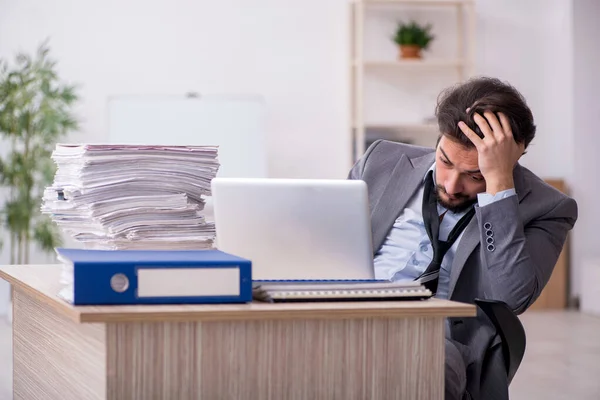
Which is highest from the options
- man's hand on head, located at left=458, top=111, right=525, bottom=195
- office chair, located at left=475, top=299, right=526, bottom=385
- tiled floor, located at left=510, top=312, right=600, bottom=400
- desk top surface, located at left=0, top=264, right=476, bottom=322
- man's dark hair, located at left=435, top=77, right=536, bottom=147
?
man's dark hair, located at left=435, top=77, right=536, bottom=147

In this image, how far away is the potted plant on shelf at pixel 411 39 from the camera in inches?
243

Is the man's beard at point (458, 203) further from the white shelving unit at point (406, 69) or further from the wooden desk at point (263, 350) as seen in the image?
the white shelving unit at point (406, 69)

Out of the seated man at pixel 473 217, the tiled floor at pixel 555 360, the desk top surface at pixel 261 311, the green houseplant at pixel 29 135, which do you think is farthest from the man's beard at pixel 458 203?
the green houseplant at pixel 29 135

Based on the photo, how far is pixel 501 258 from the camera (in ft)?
6.63

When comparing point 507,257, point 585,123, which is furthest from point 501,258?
point 585,123

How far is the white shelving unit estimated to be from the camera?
20.7ft

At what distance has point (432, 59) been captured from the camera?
20.7ft

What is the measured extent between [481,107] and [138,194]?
0.83m

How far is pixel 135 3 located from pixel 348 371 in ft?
16.2

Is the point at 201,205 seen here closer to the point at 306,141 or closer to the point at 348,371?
the point at 348,371

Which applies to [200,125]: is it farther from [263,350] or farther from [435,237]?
[263,350]

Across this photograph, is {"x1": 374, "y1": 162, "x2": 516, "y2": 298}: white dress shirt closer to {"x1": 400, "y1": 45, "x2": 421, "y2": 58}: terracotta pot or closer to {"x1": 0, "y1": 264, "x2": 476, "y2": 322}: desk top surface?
{"x1": 0, "y1": 264, "x2": 476, "y2": 322}: desk top surface

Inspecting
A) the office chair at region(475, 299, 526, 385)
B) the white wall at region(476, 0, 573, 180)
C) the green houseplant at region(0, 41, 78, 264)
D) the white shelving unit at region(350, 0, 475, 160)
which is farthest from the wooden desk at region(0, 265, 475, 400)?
the white wall at region(476, 0, 573, 180)

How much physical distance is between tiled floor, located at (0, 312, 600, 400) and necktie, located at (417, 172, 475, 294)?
163 cm
